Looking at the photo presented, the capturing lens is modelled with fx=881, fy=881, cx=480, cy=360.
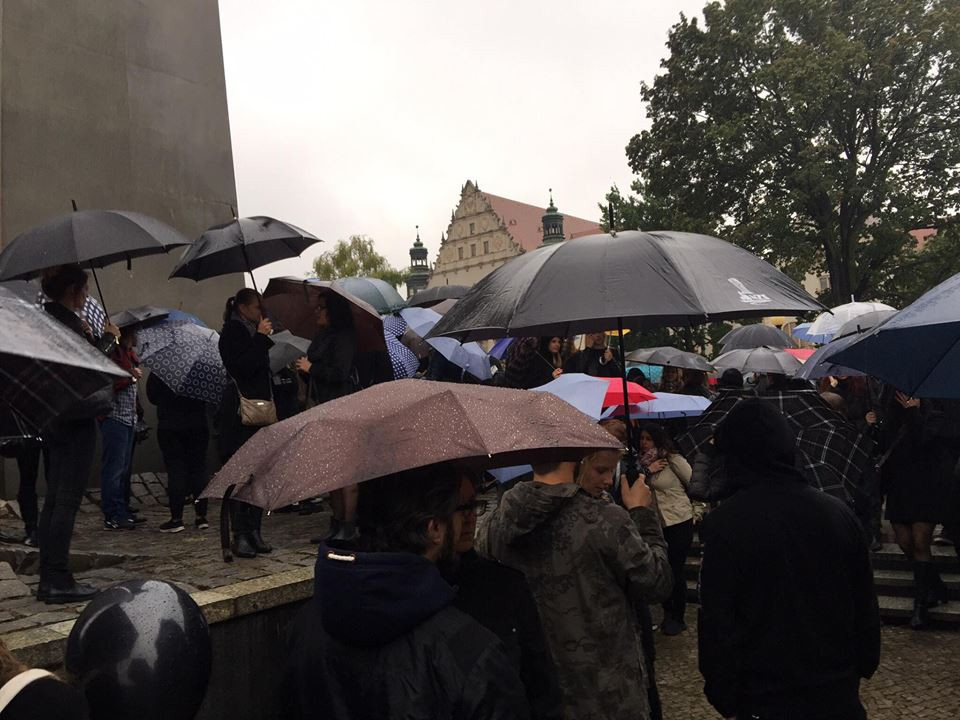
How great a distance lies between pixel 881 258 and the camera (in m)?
29.9

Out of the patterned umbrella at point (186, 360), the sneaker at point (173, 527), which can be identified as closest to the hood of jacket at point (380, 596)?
the patterned umbrella at point (186, 360)

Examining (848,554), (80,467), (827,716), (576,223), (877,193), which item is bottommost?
(827,716)

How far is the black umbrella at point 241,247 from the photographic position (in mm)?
6375

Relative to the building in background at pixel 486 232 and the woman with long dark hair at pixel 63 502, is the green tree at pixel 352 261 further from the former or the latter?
the woman with long dark hair at pixel 63 502

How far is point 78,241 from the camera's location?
517cm

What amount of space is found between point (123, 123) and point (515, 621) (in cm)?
1009

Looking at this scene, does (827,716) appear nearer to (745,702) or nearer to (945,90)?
A: (745,702)

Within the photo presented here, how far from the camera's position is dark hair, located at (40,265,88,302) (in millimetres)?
4555

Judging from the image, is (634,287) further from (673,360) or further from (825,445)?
(673,360)

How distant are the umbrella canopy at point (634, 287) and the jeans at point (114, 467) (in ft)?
15.1

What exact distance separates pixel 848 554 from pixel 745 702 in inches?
25.0

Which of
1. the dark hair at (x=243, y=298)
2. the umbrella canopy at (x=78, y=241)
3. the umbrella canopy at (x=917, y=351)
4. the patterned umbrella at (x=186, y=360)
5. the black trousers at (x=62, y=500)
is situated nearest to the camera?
the umbrella canopy at (x=917, y=351)

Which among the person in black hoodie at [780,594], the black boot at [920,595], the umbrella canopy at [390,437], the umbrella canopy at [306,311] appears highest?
the umbrella canopy at [306,311]

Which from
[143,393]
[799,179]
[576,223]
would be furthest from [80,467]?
[576,223]
